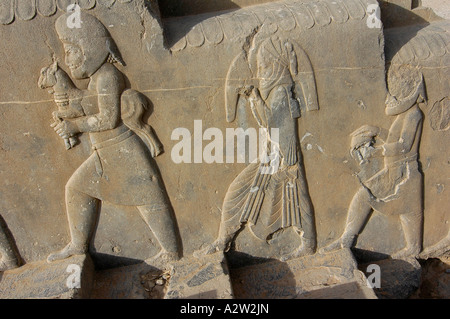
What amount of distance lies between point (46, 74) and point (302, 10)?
1.56m

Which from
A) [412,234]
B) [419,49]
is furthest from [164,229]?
[419,49]

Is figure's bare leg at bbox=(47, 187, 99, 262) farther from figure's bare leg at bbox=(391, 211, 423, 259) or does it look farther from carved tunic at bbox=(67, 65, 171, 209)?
figure's bare leg at bbox=(391, 211, 423, 259)

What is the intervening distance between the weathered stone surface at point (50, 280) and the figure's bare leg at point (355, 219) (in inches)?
63.8

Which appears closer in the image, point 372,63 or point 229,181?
point 372,63

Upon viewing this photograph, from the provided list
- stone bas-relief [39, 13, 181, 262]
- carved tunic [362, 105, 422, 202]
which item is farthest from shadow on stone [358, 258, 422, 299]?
stone bas-relief [39, 13, 181, 262]

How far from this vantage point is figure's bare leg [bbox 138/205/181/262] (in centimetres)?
249

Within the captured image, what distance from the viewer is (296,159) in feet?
7.95

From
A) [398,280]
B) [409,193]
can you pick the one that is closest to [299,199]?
[409,193]

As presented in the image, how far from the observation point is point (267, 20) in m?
2.27

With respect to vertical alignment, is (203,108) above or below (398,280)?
above

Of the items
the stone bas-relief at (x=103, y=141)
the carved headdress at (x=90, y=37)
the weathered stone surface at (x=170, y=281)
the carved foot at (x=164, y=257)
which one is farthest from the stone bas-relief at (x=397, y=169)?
the carved headdress at (x=90, y=37)

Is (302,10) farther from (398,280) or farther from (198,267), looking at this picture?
(398,280)

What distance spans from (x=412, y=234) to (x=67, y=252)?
2409 millimetres

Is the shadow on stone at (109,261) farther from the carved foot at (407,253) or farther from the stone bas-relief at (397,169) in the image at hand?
the carved foot at (407,253)
